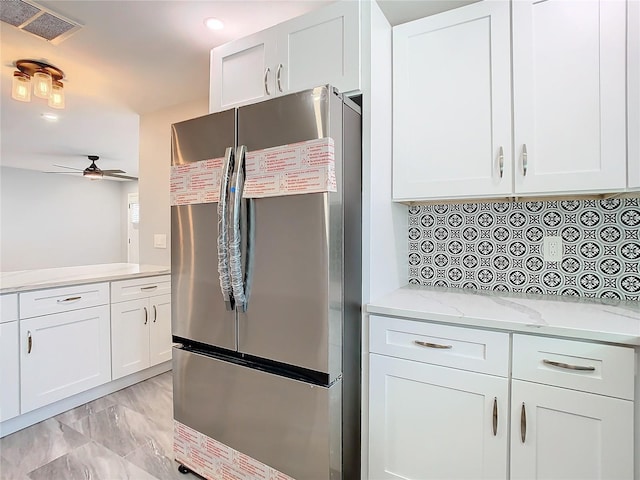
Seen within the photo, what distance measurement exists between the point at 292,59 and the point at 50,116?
3255 millimetres

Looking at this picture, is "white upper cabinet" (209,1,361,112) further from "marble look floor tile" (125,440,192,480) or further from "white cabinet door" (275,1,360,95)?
"marble look floor tile" (125,440,192,480)

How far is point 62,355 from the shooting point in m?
2.24

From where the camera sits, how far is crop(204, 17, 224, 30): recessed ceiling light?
1.91 meters

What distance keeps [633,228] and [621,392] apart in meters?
0.81

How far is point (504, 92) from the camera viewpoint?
57.5 inches

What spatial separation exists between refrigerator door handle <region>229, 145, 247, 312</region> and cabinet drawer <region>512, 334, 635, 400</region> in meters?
1.05

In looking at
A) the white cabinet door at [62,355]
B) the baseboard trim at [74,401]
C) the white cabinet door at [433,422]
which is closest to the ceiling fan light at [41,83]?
the white cabinet door at [62,355]

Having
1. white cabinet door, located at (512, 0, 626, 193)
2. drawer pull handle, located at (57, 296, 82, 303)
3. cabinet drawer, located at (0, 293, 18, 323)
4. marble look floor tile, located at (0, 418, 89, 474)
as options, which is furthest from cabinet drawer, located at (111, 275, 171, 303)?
white cabinet door, located at (512, 0, 626, 193)

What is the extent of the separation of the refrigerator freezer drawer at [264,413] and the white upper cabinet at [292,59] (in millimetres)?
1299

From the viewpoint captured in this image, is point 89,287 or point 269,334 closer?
point 269,334

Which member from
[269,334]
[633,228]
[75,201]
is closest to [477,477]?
→ [269,334]

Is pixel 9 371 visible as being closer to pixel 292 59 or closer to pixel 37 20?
pixel 37 20

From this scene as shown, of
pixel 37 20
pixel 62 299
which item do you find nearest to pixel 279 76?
pixel 37 20

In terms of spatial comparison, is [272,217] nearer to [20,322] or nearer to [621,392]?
[621,392]
